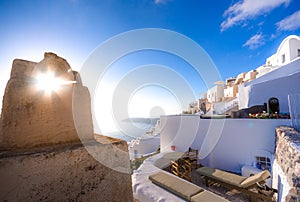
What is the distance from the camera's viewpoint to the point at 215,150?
7332mm

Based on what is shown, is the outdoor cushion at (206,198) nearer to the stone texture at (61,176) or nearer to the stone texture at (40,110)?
the stone texture at (61,176)

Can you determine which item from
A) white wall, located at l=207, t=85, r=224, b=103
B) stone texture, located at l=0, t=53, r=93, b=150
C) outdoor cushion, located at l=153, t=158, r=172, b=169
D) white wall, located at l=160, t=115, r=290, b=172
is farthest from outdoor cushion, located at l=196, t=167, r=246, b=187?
white wall, located at l=207, t=85, r=224, b=103

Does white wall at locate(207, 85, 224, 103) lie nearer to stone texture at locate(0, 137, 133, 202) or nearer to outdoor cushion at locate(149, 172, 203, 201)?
outdoor cushion at locate(149, 172, 203, 201)

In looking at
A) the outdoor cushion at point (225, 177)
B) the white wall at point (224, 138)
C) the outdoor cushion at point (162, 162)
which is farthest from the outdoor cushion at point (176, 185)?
the white wall at point (224, 138)

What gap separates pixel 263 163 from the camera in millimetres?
6035

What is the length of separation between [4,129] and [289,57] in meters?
19.3

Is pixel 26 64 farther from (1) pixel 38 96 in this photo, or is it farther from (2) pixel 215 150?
(2) pixel 215 150

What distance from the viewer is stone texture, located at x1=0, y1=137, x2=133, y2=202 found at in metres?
0.62

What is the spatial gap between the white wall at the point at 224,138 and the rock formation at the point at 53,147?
724 centimetres

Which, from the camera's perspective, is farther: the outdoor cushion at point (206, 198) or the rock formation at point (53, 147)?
the outdoor cushion at point (206, 198)

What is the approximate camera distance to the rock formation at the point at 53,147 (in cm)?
65

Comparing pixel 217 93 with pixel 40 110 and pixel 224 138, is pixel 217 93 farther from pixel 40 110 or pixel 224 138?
pixel 40 110

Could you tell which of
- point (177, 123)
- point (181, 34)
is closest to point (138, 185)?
point (177, 123)

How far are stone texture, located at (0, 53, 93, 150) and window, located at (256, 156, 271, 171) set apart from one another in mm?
7595
